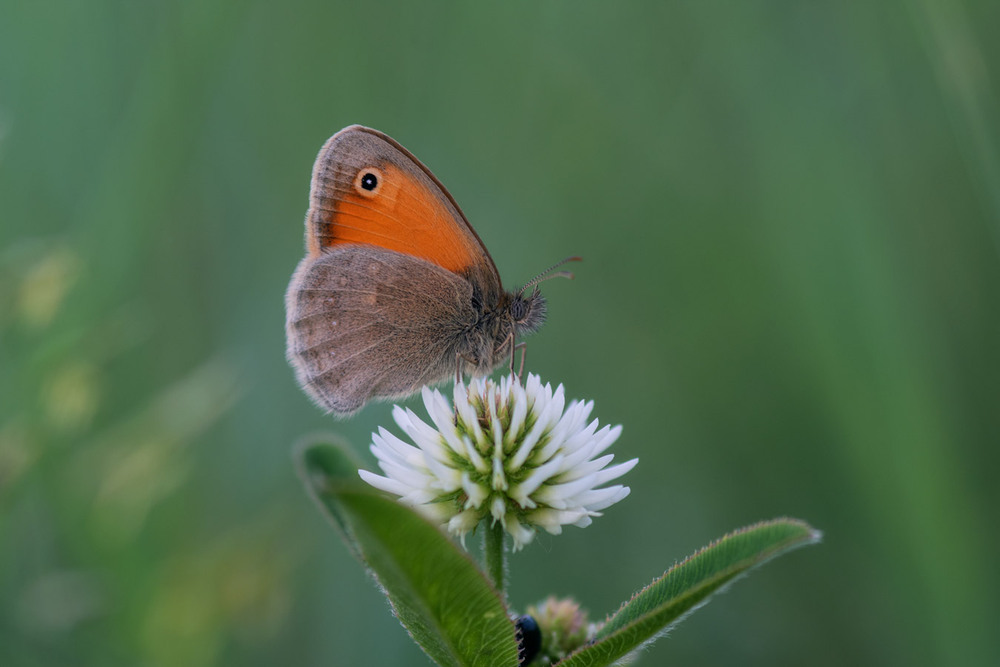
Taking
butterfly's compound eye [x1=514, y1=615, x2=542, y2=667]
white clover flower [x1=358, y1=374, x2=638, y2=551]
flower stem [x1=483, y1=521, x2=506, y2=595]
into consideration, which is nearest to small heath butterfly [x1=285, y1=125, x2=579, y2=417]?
white clover flower [x1=358, y1=374, x2=638, y2=551]

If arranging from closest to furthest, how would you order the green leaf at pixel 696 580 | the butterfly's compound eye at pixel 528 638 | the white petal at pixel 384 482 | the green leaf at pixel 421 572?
the green leaf at pixel 421 572 < the green leaf at pixel 696 580 < the butterfly's compound eye at pixel 528 638 < the white petal at pixel 384 482

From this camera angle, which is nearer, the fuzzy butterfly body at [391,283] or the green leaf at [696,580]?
the green leaf at [696,580]

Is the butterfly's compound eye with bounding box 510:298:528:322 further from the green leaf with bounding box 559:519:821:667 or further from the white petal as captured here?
the green leaf with bounding box 559:519:821:667

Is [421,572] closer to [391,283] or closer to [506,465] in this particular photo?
[506,465]

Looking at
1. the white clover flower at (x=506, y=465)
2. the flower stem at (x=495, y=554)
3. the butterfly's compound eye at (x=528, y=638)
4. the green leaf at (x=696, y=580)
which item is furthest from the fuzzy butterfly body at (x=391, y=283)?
the green leaf at (x=696, y=580)

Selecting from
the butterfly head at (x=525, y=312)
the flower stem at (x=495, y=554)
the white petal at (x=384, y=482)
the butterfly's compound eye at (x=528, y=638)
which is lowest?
the butterfly's compound eye at (x=528, y=638)

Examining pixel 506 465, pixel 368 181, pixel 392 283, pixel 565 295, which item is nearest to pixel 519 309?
pixel 392 283

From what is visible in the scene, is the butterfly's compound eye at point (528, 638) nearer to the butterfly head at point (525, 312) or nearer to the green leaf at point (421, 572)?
the green leaf at point (421, 572)
